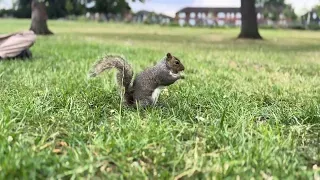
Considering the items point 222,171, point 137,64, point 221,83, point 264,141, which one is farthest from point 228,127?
point 137,64

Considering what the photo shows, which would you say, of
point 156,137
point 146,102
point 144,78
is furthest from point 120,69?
point 156,137

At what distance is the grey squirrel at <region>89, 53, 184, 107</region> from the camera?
3.45 m

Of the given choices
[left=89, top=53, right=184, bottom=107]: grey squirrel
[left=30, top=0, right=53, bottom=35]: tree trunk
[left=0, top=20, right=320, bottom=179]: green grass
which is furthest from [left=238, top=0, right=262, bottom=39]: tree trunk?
[left=89, top=53, right=184, bottom=107]: grey squirrel

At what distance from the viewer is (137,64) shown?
7.39 m

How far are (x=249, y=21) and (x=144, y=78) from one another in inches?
Result: 706

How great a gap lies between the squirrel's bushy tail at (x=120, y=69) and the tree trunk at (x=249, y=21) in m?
17.4

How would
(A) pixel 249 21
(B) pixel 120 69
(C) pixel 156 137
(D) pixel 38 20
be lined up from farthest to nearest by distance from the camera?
(A) pixel 249 21
(D) pixel 38 20
(B) pixel 120 69
(C) pixel 156 137

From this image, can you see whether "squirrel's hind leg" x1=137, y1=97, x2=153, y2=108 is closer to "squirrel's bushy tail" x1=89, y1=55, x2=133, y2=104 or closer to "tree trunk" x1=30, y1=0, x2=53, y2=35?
"squirrel's bushy tail" x1=89, y1=55, x2=133, y2=104

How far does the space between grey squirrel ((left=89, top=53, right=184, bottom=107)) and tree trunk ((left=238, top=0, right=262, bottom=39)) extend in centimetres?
1742

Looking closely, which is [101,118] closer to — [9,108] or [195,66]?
[9,108]

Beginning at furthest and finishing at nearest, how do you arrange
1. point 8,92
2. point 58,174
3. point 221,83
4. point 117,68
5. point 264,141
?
1. point 221,83
2. point 8,92
3. point 117,68
4. point 264,141
5. point 58,174

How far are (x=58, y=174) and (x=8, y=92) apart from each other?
2195 mm

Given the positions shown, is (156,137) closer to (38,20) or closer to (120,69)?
(120,69)

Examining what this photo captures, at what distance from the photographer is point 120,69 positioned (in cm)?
348
